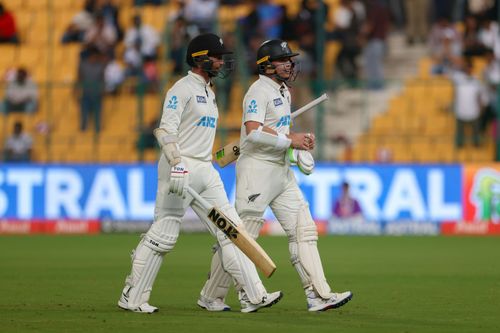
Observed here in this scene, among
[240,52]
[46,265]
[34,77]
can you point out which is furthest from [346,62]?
[46,265]

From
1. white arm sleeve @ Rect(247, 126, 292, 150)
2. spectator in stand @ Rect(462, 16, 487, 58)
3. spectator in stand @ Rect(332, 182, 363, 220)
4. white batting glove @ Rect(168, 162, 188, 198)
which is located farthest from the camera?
spectator in stand @ Rect(462, 16, 487, 58)

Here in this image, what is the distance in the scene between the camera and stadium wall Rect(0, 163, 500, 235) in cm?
2211

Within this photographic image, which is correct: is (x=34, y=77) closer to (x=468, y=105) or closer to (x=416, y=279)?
(x=468, y=105)

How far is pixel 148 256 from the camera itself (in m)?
10.2

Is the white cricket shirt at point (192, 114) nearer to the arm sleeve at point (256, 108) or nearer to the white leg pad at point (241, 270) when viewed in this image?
the arm sleeve at point (256, 108)

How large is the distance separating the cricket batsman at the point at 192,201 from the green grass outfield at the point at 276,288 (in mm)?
188

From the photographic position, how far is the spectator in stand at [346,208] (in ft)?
72.9

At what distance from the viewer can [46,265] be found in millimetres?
15648

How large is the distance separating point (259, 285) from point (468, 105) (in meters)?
13.4

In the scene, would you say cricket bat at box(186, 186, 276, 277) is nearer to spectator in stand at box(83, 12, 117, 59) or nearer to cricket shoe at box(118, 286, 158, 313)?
cricket shoe at box(118, 286, 158, 313)

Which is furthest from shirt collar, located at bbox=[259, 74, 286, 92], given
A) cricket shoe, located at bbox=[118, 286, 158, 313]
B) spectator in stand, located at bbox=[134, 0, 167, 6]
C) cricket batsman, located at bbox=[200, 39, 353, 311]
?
spectator in stand, located at bbox=[134, 0, 167, 6]

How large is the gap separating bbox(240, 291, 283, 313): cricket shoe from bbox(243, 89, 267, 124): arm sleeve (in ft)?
4.68

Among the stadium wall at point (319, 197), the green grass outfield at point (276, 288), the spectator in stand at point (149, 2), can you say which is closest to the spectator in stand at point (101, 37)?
the spectator in stand at point (149, 2)

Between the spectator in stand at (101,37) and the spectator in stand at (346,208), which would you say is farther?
the spectator in stand at (101,37)
